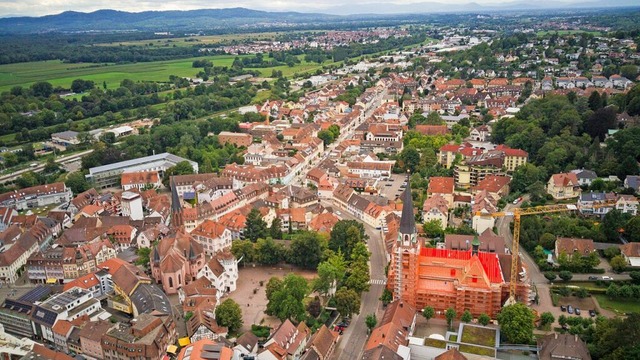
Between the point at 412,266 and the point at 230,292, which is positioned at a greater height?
the point at 412,266

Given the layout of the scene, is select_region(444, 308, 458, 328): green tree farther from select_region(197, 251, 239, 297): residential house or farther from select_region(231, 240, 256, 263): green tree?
select_region(231, 240, 256, 263): green tree

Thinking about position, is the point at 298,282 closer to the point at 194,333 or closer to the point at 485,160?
the point at 194,333

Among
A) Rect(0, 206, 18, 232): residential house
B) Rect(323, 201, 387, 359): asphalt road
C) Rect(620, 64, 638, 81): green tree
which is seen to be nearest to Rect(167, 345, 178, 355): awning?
Rect(323, 201, 387, 359): asphalt road

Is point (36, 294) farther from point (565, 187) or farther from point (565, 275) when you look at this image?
point (565, 187)

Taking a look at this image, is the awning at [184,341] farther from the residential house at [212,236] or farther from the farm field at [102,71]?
the farm field at [102,71]

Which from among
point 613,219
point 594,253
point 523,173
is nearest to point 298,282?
point 594,253

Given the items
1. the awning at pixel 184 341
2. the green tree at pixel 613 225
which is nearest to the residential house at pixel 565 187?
the green tree at pixel 613 225
